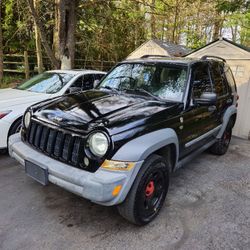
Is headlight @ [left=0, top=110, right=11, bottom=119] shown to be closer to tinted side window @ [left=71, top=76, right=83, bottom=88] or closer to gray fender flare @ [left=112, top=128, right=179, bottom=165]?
tinted side window @ [left=71, top=76, right=83, bottom=88]

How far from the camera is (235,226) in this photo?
3.05 m

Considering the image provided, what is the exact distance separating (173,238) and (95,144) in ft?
4.32

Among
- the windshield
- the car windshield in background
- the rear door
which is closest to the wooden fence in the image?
the windshield

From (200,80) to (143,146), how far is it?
1813 millimetres

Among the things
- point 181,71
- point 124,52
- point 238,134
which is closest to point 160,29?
point 124,52

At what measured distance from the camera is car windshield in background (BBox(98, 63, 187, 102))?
3.57 meters

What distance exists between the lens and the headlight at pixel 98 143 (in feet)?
8.29

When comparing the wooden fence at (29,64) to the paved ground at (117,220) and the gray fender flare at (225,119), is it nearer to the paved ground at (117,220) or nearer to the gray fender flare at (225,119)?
the gray fender flare at (225,119)

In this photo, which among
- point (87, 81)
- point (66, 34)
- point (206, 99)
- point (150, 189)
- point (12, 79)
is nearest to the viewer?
point (150, 189)

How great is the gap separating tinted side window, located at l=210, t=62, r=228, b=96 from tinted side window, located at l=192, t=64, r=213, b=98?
0.25 metres

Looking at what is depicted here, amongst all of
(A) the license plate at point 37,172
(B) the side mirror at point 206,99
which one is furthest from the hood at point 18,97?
(B) the side mirror at point 206,99

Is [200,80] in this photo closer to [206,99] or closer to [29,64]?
[206,99]

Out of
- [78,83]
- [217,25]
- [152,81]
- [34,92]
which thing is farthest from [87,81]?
[217,25]

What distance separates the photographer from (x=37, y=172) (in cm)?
283
